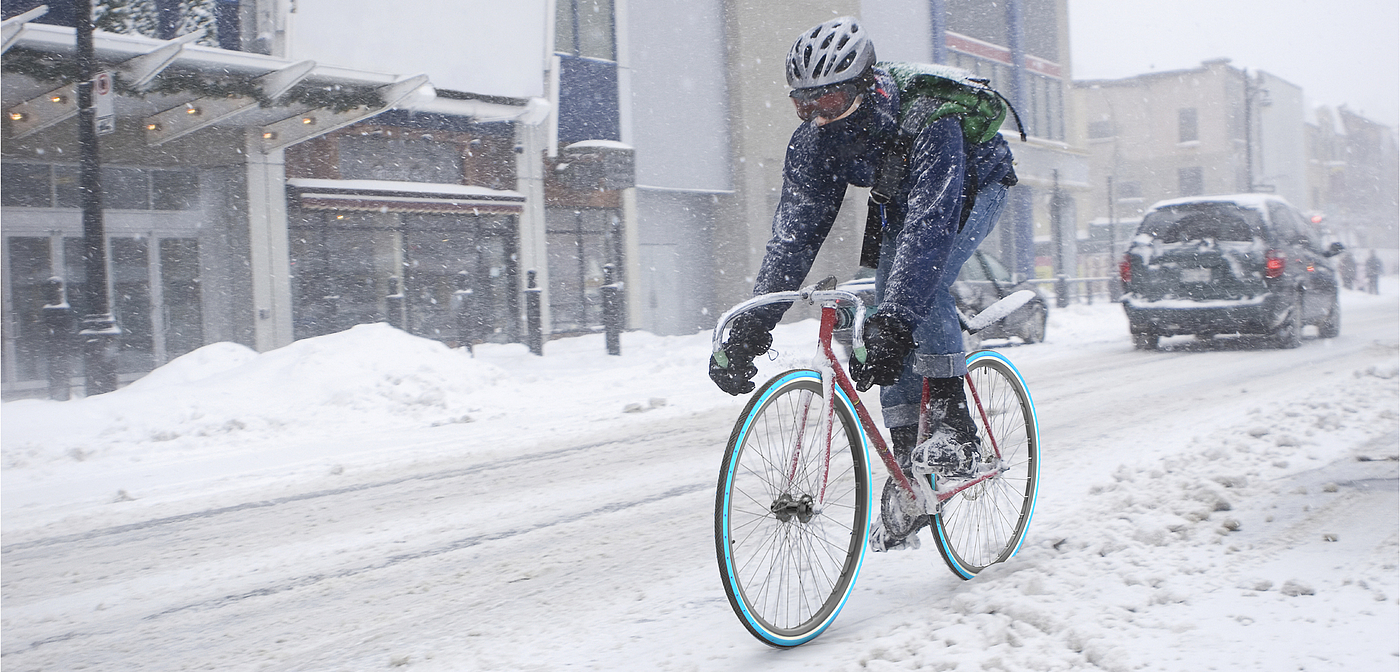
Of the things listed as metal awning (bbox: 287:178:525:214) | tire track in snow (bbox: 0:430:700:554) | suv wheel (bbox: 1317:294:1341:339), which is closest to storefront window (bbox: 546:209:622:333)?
metal awning (bbox: 287:178:525:214)

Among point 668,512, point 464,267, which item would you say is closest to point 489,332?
point 464,267

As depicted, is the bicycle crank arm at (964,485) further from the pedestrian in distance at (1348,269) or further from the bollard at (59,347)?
the pedestrian in distance at (1348,269)

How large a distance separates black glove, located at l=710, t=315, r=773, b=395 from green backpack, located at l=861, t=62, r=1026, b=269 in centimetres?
60

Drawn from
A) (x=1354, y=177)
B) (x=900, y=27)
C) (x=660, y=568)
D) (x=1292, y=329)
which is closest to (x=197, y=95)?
(x=660, y=568)

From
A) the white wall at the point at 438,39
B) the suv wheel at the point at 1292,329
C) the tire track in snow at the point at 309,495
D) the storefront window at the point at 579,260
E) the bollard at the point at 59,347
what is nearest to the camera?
the tire track in snow at the point at 309,495

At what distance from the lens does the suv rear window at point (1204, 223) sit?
39.2 feet

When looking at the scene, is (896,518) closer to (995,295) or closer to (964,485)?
(964,485)

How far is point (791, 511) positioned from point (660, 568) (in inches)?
48.1

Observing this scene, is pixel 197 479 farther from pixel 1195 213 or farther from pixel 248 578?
pixel 1195 213

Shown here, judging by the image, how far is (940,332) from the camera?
3170 millimetres

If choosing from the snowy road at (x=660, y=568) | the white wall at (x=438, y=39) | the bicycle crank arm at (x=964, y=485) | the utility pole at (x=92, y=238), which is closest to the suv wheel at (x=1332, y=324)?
the snowy road at (x=660, y=568)

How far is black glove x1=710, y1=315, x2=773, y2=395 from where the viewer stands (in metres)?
2.88

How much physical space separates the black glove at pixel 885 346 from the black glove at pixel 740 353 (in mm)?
298

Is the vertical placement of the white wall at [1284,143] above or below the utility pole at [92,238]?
above
